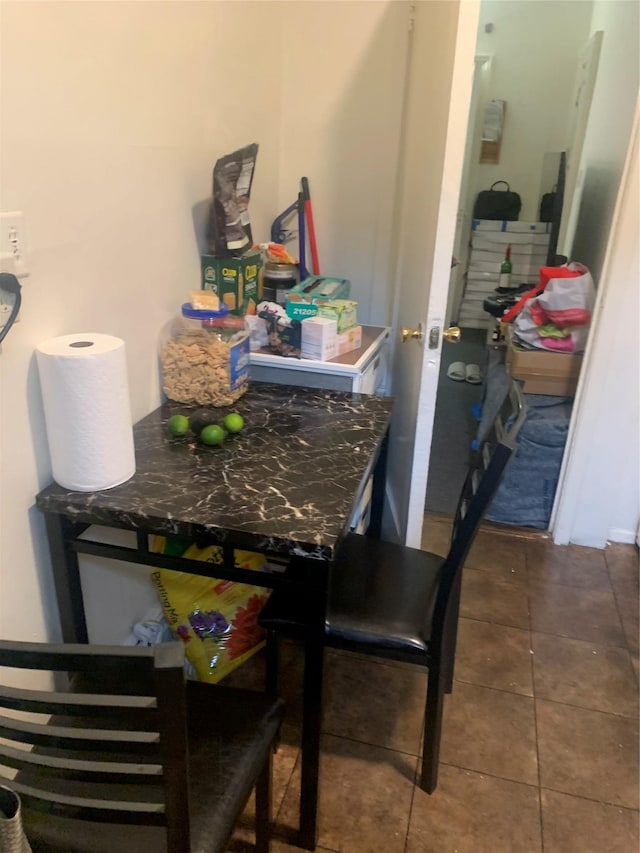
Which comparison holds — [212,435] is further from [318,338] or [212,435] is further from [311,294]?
[311,294]

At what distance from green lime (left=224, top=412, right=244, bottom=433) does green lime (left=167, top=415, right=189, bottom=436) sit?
0.29 ft

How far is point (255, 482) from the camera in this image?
1.25 metres

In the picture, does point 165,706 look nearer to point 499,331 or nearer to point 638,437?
point 638,437

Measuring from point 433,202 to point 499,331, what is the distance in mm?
1510

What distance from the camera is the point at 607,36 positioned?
10.2 ft

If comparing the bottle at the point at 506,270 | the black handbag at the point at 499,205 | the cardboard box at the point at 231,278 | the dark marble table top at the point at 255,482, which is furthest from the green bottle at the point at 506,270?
the dark marble table top at the point at 255,482

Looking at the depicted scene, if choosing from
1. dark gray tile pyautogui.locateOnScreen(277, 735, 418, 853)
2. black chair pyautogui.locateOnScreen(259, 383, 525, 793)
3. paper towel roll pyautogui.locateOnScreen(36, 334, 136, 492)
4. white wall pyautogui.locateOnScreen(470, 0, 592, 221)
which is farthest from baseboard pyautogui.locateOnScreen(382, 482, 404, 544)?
white wall pyautogui.locateOnScreen(470, 0, 592, 221)

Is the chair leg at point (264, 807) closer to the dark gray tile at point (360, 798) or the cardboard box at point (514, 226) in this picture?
the dark gray tile at point (360, 798)

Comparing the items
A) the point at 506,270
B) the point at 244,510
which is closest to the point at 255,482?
the point at 244,510

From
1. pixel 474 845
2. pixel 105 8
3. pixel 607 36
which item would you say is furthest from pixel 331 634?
pixel 607 36

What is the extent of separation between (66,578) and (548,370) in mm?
1867

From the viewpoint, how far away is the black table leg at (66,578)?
1184 millimetres

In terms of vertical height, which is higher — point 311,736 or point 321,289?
point 321,289

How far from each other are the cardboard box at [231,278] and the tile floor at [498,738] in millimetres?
1029
